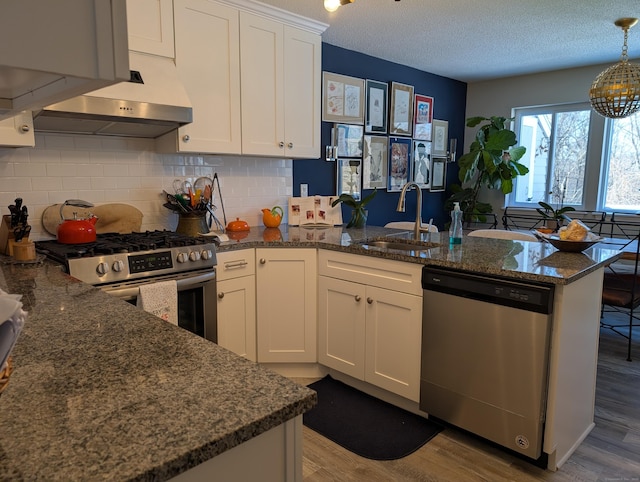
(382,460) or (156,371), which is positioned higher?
(156,371)

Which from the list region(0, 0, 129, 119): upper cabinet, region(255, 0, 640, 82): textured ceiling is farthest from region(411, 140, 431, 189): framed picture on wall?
region(0, 0, 129, 119): upper cabinet

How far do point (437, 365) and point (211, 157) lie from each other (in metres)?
2.03

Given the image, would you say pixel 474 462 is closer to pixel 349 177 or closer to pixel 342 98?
pixel 349 177

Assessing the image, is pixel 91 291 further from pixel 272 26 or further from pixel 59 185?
pixel 272 26

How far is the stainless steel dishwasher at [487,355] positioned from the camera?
1939 millimetres

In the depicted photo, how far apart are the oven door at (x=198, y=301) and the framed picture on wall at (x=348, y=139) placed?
6.34ft

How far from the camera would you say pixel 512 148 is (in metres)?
5.00

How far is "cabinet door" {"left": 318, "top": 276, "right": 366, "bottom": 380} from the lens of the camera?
266cm

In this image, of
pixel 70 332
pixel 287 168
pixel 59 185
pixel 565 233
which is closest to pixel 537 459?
pixel 565 233

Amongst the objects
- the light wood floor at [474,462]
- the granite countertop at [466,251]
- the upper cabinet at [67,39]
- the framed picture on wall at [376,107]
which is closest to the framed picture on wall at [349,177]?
the framed picture on wall at [376,107]

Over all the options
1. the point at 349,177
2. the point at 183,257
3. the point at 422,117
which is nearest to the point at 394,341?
the point at 183,257

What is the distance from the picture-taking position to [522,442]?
202cm

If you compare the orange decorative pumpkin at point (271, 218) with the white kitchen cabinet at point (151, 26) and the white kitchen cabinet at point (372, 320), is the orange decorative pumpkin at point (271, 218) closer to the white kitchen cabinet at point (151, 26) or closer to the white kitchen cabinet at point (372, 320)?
the white kitchen cabinet at point (372, 320)

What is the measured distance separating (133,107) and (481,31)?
262 cm
